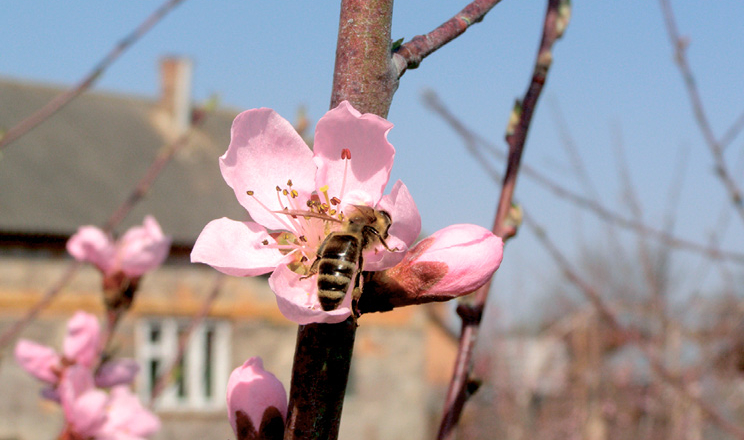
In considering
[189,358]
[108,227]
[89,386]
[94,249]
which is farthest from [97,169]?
[89,386]

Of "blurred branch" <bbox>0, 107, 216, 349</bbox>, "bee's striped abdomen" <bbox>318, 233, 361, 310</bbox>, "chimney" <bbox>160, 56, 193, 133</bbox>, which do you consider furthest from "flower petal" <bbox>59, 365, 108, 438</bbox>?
"chimney" <bbox>160, 56, 193, 133</bbox>

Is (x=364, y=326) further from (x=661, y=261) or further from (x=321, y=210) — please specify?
(x=321, y=210)

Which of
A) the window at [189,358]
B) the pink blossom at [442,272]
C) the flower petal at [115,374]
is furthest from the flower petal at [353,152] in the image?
the window at [189,358]

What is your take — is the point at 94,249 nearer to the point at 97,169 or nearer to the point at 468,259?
the point at 468,259

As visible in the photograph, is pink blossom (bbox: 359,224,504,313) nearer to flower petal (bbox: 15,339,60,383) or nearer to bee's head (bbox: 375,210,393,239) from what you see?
bee's head (bbox: 375,210,393,239)

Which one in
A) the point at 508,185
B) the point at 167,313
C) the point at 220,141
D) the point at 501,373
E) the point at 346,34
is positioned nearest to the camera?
the point at 346,34

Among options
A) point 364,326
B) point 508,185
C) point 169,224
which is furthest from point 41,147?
point 508,185
